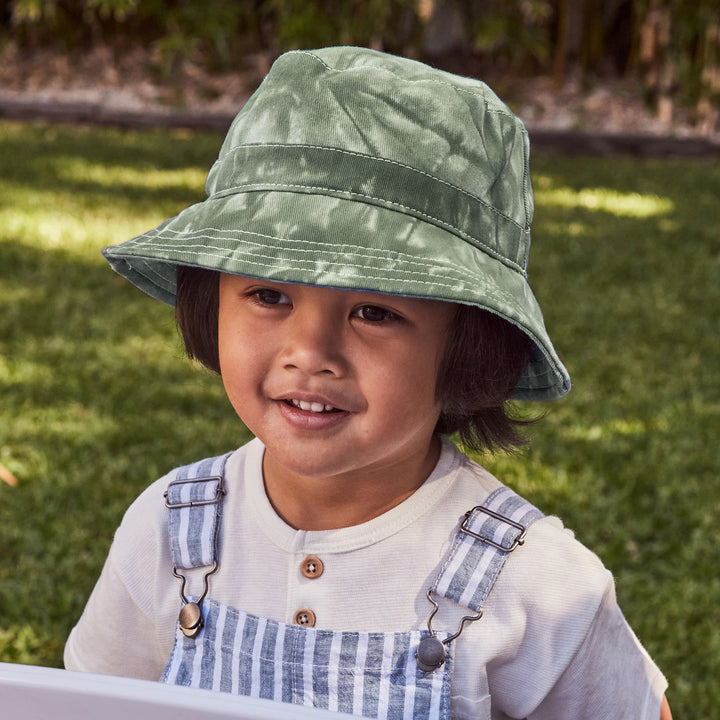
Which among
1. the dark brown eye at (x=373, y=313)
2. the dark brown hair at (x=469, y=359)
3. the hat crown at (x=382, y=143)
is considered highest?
the hat crown at (x=382, y=143)

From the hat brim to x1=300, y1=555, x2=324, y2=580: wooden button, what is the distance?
Result: 17.1 inches

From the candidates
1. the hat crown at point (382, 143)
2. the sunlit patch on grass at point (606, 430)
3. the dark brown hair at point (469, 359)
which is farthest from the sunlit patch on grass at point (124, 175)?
the hat crown at point (382, 143)

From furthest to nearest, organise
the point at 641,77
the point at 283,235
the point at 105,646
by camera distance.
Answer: the point at 641,77
the point at 105,646
the point at 283,235

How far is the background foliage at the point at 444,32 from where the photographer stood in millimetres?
7703

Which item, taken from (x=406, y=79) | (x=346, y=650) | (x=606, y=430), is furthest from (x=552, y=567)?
(x=606, y=430)

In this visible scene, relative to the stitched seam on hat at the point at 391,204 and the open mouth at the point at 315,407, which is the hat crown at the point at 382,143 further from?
the open mouth at the point at 315,407

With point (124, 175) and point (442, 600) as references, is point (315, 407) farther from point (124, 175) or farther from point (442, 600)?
point (124, 175)

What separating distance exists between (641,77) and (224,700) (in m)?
8.64

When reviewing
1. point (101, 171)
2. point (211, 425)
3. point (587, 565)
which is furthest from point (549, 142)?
point (587, 565)

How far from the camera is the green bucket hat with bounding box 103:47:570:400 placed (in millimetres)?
1066

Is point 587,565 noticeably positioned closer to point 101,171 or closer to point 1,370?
point 1,370

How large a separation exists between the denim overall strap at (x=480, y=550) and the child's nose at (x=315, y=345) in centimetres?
34

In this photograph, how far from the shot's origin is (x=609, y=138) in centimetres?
746

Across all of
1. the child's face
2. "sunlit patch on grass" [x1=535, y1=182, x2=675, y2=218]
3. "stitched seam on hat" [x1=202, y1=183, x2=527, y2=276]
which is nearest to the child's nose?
the child's face
